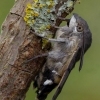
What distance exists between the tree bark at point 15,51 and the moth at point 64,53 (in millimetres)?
224

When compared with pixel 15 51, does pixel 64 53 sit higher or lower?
lower

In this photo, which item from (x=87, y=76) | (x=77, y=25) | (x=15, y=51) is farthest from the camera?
(x=87, y=76)

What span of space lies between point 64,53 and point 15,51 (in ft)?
1.62

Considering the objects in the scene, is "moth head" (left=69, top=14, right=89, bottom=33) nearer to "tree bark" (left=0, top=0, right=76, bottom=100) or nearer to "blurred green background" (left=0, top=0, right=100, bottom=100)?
"tree bark" (left=0, top=0, right=76, bottom=100)

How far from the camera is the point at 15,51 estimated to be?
3455 millimetres

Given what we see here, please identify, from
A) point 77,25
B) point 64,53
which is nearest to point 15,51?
point 64,53

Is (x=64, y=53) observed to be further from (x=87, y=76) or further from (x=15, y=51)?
(x=87, y=76)

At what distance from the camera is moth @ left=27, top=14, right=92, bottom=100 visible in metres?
3.67

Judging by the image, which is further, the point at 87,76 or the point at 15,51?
the point at 87,76

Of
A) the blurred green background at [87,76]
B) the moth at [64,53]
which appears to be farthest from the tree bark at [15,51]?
the blurred green background at [87,76]

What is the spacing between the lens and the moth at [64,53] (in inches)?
144

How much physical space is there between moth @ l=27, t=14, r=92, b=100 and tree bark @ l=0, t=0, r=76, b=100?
0.73 ft

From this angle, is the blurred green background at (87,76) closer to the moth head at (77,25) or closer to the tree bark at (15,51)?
the moth head at (77,25)

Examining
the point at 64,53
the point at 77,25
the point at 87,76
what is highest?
the point at 77,25
